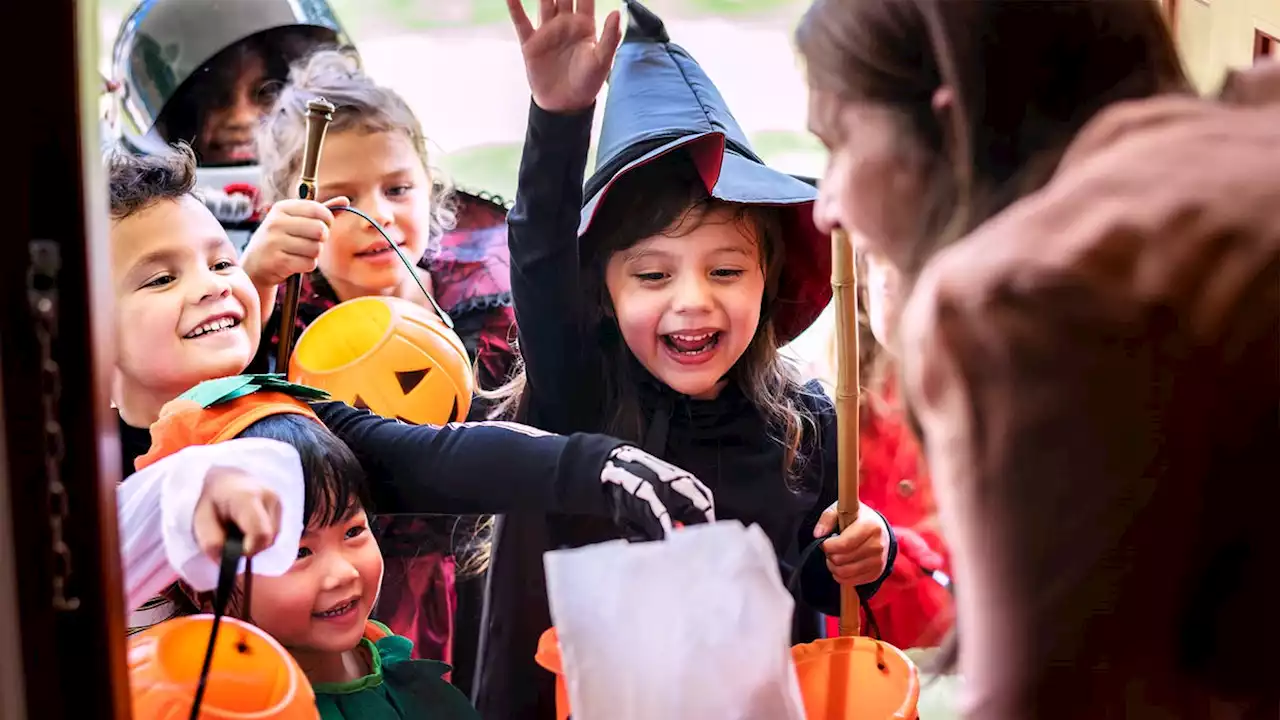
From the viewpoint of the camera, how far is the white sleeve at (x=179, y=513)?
38.6 inches

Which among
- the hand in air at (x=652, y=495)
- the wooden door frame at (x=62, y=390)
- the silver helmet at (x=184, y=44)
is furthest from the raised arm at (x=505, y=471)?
the silver helmet at (x=184, y=44)

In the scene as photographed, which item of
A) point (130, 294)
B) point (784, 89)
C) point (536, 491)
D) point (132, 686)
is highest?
point (784, 89)

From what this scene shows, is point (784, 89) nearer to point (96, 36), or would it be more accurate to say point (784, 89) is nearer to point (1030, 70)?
point (1030, 70)

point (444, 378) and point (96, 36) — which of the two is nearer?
point (96, 36)

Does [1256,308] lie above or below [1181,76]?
below

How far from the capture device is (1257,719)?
0.91m

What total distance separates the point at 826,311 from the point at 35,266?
65 centimetres

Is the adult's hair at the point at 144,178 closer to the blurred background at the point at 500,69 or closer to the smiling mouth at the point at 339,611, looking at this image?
the blurred background at the point at 500,69

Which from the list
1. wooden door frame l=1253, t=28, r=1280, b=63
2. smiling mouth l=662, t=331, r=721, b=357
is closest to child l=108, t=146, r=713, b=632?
smiling mouth l=662, t=331, r=721, b=357

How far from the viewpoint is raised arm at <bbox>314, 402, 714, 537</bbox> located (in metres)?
1.02

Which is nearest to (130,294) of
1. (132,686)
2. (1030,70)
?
(132,686)

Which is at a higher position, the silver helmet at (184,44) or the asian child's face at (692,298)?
the silver helmet at (184,44)

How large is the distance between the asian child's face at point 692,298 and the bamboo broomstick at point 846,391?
0.07 metres

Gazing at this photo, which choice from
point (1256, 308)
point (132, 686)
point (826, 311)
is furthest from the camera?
point (826, 311)
